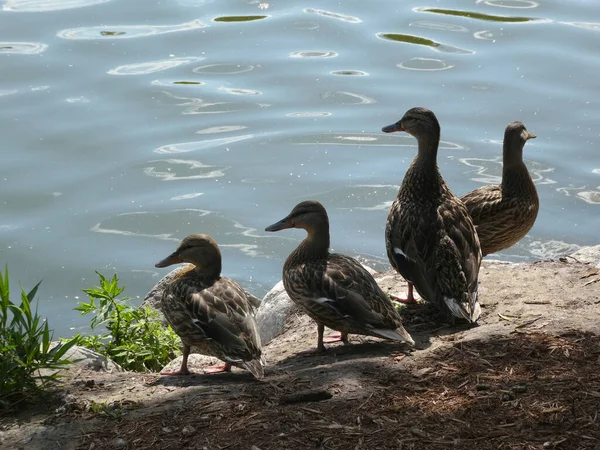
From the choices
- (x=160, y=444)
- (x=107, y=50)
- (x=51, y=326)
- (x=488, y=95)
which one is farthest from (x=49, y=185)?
(x=160, y=444)

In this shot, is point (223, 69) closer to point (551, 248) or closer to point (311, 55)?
Result: point (311, 55)

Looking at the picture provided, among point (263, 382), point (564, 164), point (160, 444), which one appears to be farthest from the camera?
point (564, 164)

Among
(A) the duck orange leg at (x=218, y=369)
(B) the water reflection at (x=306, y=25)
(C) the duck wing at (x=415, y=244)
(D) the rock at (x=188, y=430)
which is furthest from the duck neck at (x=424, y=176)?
(B) the water reflection at (x=306, y=25)

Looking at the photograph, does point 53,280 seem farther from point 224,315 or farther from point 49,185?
point 224,315

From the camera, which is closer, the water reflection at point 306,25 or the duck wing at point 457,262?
the duck wing at point 457,262

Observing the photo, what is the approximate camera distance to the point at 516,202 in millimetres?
9359

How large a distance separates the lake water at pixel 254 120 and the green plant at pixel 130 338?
80.1 inches

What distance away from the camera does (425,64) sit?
15.2 meters

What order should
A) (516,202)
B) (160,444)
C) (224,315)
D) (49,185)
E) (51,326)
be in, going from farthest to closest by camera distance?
(49,185)
(51,326)
(516,202)
(224,315)
(160,444)

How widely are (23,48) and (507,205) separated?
27.9 feet

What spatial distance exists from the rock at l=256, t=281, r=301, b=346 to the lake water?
1.61m

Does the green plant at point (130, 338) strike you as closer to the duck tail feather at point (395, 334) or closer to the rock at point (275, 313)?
the rock at point (275, 313)

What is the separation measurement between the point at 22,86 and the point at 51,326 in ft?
16.9

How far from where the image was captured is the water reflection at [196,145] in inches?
506
